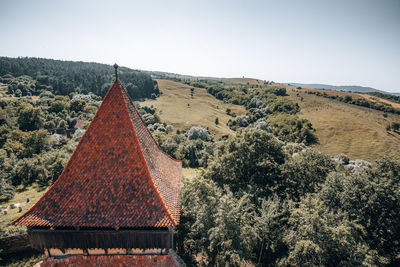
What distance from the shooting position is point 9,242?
21.2 m

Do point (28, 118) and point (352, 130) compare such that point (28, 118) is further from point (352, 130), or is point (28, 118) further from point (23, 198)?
point (352, 130)

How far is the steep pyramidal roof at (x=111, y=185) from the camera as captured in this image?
1036 cm

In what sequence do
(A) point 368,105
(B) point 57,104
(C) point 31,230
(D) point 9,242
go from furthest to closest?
(A) point 368,105, (B) point 57,104, (D) point 9,242, (C) point 31,230

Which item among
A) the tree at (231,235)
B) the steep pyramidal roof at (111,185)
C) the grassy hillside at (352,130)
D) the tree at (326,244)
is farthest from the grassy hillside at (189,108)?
the steep pyramidal roof at (111,185)

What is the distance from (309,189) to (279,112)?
83.1 metres

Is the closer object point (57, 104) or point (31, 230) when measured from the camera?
point (31, 230)

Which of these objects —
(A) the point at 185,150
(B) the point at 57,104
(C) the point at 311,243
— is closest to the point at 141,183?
(C) the point at 311,243

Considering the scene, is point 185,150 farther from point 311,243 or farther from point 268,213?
point 311,243

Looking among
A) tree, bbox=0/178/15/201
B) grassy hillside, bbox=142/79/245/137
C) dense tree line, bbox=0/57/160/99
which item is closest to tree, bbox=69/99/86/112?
grassy hillside, bbox=142/79/245/137

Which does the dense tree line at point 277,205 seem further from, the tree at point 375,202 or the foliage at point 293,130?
the foliage at point 293,130

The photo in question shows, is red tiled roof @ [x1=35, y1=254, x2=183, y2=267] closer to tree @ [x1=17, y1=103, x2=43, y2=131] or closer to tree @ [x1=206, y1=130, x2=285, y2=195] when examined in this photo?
tree @ [x1=206, y1=130, x2=285, y2=195]

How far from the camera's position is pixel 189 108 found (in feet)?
373

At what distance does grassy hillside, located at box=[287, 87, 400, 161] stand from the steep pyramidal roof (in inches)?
2708

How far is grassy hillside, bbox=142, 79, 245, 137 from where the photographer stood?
91.6 metres
